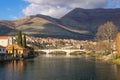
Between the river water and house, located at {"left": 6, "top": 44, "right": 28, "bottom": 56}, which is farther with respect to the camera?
house, located at {"left": 6, "top": 44, "right": 28, "bottom": 56}

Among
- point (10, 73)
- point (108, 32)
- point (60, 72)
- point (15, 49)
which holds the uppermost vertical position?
point (108, 32)

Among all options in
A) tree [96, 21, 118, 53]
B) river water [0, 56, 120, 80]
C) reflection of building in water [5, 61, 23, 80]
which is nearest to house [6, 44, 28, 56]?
tree [96, 21, 118, 53]

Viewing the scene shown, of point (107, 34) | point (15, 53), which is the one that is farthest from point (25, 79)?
point (15, 53)

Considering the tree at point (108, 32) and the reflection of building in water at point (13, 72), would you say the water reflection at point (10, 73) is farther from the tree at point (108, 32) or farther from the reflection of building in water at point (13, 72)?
the tree at point (108, 32)

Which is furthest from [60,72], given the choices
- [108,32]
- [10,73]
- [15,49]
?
[15,49]

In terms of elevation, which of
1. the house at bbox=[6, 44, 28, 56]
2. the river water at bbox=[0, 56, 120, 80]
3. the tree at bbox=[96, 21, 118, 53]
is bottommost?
the river water at bbox=[0, 56, 120, 80]

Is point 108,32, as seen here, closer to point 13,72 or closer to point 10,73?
point 13,72

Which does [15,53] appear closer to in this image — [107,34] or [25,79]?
[107,34]

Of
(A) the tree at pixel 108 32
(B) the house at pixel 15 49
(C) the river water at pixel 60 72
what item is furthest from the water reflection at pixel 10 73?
(B) the house at pixel 15 49

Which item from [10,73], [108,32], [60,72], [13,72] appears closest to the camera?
[10,73]

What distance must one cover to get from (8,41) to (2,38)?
3.44 m

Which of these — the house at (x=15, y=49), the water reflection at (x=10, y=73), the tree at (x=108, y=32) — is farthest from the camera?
the house at (x=15, y=49)

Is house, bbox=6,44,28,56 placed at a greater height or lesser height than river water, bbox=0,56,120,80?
greater

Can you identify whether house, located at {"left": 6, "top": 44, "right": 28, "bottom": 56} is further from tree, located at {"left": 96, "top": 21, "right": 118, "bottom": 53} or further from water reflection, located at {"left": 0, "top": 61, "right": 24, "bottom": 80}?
water reflection, located at {"left": 0, "top": 61, "right": 24, "bottom": 80}
